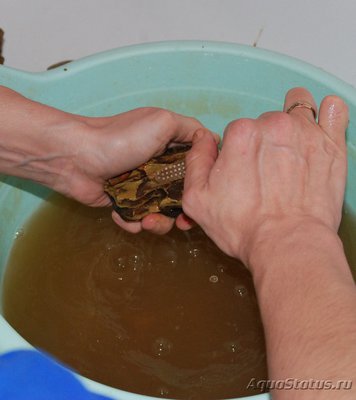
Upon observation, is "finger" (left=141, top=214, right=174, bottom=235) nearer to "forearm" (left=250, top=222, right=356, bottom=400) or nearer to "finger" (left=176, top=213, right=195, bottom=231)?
"finger" (left=176, top=213, right=195, bottom=231)

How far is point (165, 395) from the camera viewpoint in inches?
31.4

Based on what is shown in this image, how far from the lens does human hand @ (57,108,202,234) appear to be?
78 cm

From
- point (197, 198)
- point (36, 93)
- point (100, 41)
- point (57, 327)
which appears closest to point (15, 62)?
point (100, 41)

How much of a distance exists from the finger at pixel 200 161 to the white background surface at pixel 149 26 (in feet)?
1.73

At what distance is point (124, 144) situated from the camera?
0.78m

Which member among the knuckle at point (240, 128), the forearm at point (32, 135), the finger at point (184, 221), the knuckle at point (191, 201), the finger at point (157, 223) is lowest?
the finger at point (157, 223)

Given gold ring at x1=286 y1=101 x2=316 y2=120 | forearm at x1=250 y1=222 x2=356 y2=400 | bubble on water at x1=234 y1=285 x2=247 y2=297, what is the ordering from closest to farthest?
forearm at x1=250 y1=222 x2=356 y2=400, gold ring at x1=286 y1=101 x2=316 y2=120, bubble on water at x1=234 y1=285 x2=247 y2=297

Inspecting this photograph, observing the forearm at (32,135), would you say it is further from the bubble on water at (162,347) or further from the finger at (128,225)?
the bubble on water at (162,347)

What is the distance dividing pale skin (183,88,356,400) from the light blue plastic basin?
212 millimetres

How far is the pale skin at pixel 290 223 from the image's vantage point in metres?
0.46

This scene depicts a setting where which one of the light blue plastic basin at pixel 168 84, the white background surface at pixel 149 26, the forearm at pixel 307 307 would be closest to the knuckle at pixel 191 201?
the forearm at pixel 307 307

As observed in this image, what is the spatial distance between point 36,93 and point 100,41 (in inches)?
14.8

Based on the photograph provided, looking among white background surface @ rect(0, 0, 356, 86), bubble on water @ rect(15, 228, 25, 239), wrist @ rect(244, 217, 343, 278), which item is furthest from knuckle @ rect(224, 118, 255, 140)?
white background surface @ rect(0, 0, 356, 86)

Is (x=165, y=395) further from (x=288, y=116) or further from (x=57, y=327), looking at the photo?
(x=288, y=116)
